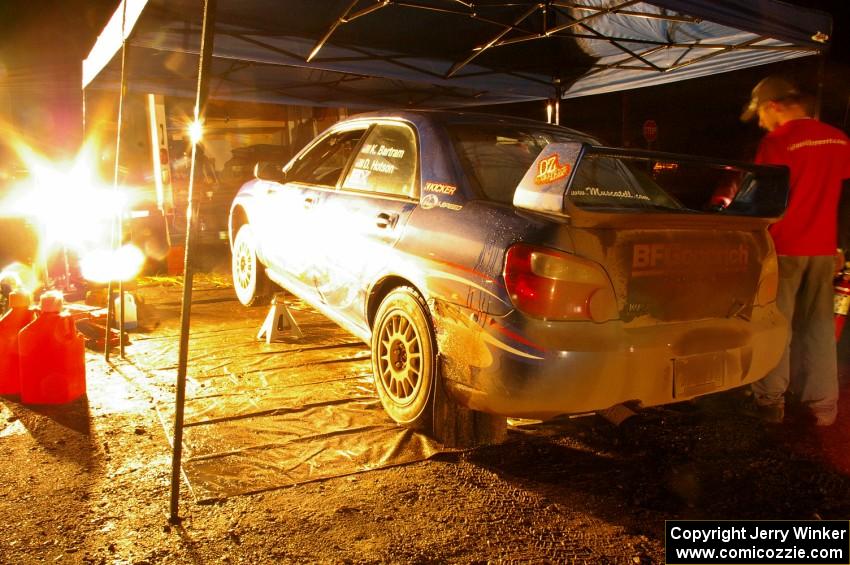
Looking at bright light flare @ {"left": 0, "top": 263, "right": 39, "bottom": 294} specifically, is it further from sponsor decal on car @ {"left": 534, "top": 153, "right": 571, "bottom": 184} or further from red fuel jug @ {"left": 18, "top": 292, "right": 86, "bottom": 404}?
sponsor decal on car @ {"left": 534, "top": 153, "right": 571, "bottom": 184}

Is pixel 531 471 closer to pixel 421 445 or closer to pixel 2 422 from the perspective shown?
pixel 421 445

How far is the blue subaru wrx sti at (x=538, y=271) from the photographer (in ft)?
8.38

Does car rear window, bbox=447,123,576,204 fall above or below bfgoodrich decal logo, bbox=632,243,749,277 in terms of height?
above

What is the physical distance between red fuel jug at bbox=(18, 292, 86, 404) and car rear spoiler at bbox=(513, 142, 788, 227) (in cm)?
279

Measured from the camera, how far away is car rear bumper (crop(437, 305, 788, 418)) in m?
2.54

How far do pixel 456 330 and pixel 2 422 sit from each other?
8.78ft

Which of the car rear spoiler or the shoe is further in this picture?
the shoe

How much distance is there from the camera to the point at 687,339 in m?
2.73

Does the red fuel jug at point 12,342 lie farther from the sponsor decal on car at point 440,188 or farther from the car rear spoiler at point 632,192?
the car rear spoiler at point 632,192

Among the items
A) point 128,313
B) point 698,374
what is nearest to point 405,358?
point 698,374

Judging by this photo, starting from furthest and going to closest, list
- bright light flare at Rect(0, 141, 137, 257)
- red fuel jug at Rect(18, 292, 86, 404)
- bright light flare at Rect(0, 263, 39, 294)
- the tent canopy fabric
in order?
bright light flare at Rect(0, 141, 137, 257)
bright light flare at Rect(0, 263, 39, 294)
the tent canopy fabric
red fuel jug at Rect(18, 292, 86, 404)

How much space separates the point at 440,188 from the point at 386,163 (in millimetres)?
669

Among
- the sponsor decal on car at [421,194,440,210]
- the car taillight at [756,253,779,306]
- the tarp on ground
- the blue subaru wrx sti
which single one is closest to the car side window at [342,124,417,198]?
Result: the blue subaru wrx sti

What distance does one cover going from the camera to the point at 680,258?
276 cm
